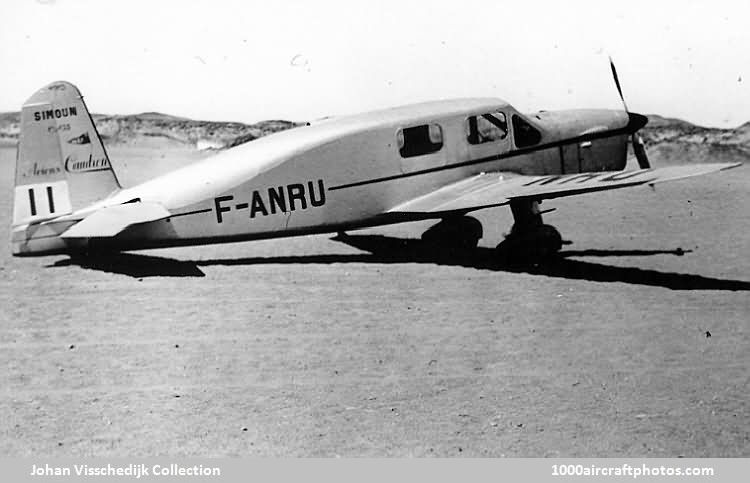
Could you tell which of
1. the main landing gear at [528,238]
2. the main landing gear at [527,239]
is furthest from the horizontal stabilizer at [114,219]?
the main landing gear at [528,238]

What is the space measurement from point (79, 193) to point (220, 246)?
1978mm

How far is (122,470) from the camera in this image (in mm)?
5410

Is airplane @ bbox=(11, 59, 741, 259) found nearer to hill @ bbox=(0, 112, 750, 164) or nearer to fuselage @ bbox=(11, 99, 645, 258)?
fuselage @ bbox=(11, 99, 645, 258)

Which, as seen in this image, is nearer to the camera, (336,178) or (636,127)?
(336,178)

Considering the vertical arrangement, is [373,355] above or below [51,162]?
below

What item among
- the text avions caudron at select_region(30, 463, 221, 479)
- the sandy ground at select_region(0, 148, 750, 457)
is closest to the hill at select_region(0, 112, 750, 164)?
the sandy ground at select_region(0, 148, 750, 457)

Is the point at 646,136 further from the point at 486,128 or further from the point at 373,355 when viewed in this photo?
the point at 373,355

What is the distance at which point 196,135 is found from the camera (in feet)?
82.5

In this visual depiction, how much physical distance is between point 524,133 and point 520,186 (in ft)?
3.99

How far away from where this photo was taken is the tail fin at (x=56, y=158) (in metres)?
9.17

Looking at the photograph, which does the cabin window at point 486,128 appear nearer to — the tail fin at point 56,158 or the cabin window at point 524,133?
the cabin window at point 524,133

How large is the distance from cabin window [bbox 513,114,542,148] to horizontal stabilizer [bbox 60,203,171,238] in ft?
14.9

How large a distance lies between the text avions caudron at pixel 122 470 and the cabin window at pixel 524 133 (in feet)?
23.0

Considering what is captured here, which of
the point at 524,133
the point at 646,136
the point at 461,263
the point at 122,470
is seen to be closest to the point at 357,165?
the point at 461,263
